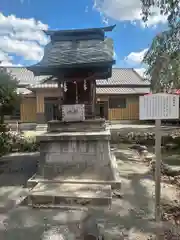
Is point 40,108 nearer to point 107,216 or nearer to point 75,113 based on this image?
point 75,113

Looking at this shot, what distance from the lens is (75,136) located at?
6.27 m

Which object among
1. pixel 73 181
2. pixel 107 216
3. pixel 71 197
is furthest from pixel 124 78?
pixel 107 216

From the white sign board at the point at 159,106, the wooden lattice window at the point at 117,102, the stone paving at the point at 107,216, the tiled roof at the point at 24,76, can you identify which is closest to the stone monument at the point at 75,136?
the stone paving at the point at 107,216

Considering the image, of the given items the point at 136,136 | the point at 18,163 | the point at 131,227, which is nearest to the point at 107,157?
the point at 131,227

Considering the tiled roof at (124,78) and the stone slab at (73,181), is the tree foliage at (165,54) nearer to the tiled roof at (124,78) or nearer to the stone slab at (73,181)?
the stone slab at (73,181)

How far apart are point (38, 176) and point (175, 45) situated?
6709mm

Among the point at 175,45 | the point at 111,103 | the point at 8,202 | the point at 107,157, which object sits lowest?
the point at 8,202

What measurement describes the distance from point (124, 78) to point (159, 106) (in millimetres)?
23826

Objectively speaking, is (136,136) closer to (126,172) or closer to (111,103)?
(126,172)

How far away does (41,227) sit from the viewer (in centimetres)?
400

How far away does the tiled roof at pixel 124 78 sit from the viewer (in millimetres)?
25703

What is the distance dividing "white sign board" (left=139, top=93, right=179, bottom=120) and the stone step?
1.98 m

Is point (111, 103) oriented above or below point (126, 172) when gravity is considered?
above

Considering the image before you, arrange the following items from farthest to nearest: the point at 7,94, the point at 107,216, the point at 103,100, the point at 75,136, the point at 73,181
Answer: the point at 103,100, the point at 7,94, the point at 75,136, the point at 73,181, the point at 107,216
